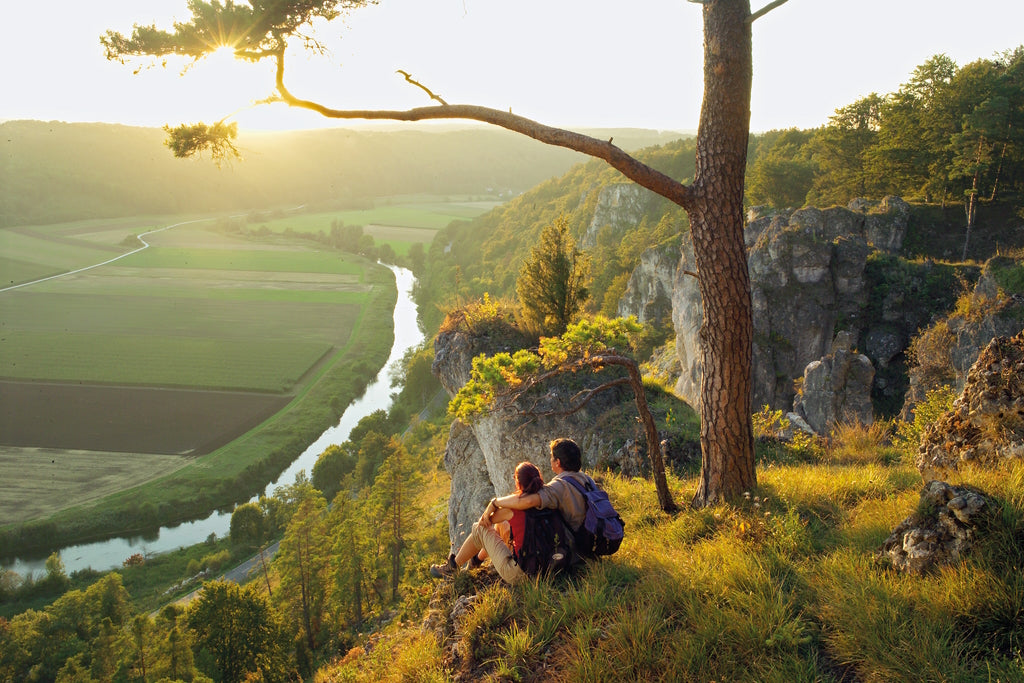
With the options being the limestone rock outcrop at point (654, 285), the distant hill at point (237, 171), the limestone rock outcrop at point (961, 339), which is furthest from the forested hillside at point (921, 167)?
the distant hill at point (237, 171)

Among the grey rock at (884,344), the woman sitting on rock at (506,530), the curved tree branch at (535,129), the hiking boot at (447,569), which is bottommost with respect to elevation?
the grey rock at (884,344)

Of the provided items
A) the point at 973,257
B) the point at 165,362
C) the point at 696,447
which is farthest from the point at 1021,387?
the point at 165,362

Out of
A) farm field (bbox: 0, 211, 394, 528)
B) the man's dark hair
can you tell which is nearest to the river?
farm field (bbox: 0, 211, 394, 528)

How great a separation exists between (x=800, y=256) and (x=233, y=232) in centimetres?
11430

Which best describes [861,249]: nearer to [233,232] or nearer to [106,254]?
[106,254]

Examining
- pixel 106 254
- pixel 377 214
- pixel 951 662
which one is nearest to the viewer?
pixel 951 662

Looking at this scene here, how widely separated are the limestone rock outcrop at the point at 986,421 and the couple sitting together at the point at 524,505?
9.77 feet

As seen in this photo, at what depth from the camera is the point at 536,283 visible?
1358 cm

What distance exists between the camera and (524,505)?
4449 mm

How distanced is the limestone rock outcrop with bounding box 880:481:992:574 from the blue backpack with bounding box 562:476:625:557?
74.0 inches

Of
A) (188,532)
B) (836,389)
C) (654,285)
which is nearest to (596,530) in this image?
(836,389)

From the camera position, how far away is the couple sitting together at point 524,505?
4488 mm

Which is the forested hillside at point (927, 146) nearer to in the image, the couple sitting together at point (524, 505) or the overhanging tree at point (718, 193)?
the overhanging tree at point (718, 193)

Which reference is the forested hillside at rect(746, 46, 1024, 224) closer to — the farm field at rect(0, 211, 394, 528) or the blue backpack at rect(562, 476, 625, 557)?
the blue backpack at rect(562, 476, 625, 557)
